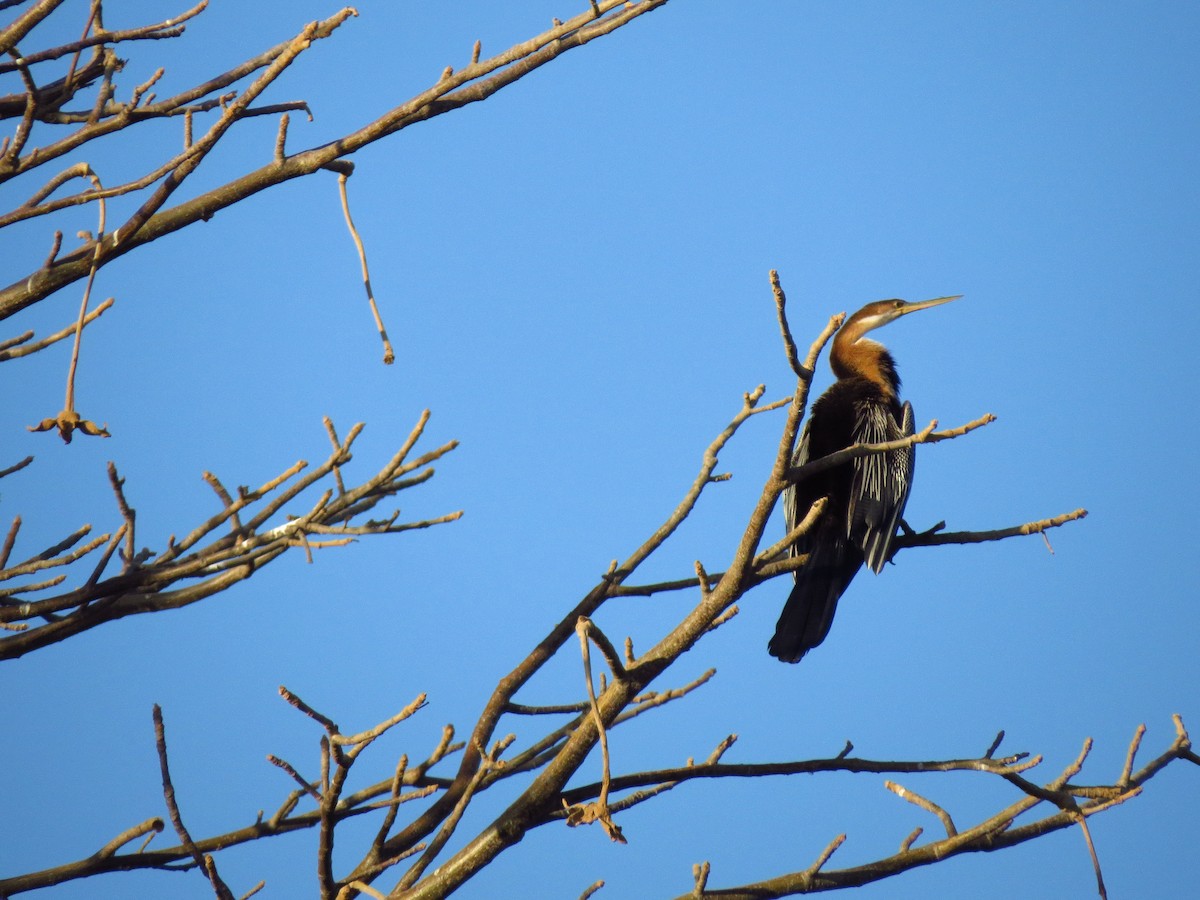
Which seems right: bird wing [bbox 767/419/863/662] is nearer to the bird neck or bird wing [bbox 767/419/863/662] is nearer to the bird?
the bird

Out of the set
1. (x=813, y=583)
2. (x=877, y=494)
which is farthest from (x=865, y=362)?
(x=813, y=583)

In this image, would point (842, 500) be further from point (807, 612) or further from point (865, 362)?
point (865, 362)

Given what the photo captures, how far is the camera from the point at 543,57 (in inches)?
88.3

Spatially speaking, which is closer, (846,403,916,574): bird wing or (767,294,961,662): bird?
(767,294,961,662): bird

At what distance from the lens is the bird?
4.00 m

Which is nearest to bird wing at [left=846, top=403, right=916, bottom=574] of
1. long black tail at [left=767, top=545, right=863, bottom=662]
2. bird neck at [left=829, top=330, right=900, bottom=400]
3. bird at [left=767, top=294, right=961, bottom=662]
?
bird at [left=767, top=294, right=961, bottom=662]

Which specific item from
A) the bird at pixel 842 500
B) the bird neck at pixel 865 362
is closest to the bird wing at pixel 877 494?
the bird at pixel 842 500

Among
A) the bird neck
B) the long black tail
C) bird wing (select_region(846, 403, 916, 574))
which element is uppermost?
the bird neck

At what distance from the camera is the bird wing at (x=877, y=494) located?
4453 mm

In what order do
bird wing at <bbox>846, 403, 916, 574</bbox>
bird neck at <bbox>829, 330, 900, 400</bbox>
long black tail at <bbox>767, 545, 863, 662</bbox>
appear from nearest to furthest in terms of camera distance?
long black tail at <bbox>767, 545, 863, 662</bbox> → bird wing at <bbox>846, 403, 916, 574</bbox> → bird neck at <bbox>829, 330, 900, 400</bbox>

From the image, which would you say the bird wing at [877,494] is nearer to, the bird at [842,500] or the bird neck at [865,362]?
the bird at [842,500]

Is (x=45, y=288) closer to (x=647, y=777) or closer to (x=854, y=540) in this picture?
(x=647, y=777)

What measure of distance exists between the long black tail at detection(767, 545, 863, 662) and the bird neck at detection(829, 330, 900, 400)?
125 centimetres

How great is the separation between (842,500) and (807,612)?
688 mm
